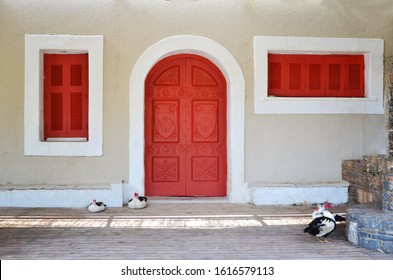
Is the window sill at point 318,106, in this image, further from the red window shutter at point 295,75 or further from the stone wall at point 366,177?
the stone wall at point 366,177

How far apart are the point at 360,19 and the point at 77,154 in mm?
5576

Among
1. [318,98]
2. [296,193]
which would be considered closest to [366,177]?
[296,193]

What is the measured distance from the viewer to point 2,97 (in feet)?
22.2

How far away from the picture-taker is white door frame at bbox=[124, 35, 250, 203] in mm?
6855

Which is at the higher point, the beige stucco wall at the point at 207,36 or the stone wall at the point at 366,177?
the beige stucco wall at the point at 207,36

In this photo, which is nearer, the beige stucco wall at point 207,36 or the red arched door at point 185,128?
the beige stucco wall at point 207,36

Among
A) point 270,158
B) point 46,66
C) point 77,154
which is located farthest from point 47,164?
point 270,158

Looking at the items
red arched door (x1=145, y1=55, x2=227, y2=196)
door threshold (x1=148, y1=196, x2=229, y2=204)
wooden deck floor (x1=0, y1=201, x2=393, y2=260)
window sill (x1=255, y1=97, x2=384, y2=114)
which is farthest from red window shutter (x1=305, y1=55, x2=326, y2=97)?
door threshold (x1=148, y1=196, x2=229, y2=204)

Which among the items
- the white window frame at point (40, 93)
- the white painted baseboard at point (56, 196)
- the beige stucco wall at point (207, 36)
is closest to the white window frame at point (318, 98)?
the beige stucco wall at point (207, 36)

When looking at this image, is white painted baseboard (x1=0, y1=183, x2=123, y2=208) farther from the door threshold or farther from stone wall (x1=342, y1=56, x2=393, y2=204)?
stone wall (x1=342, y1=56, x2=393, y2=204)

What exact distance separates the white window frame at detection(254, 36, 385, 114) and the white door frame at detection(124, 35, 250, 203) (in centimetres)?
38

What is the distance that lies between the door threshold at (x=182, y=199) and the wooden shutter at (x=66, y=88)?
1.74 meters

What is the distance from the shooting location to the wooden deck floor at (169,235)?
424 centimetres

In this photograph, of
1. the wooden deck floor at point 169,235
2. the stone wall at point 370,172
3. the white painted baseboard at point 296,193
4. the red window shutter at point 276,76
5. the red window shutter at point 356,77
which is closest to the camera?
the wooden deck floor at point 169,235
